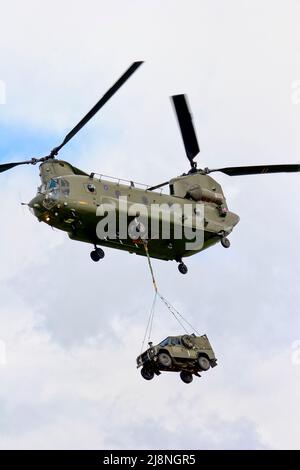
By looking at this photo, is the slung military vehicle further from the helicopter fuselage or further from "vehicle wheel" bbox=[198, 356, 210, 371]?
the helicopter fuselage

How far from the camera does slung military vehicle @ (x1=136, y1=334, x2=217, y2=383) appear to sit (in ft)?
153

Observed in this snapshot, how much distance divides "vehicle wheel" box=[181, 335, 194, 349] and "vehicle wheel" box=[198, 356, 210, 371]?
2.58 feet

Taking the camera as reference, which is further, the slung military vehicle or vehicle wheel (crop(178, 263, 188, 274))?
vehicle wheel (crop(178, 263, 188, 274))

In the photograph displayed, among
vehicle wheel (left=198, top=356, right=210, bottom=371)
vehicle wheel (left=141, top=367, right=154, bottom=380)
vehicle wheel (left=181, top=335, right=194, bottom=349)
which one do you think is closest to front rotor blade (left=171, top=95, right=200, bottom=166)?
vehicle wheel (left=181, top=335, right=194, bottom=349)

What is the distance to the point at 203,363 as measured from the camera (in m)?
47.8

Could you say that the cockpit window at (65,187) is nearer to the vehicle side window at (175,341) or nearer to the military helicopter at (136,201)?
the military helicopter at (136,201)

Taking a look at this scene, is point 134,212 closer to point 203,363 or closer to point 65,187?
point 65,187

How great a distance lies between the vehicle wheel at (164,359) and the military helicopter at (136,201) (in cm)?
788

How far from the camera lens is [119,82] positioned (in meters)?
45.2

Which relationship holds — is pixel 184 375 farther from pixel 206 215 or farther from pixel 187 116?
pixel 187 116

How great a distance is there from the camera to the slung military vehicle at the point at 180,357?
46753mm
